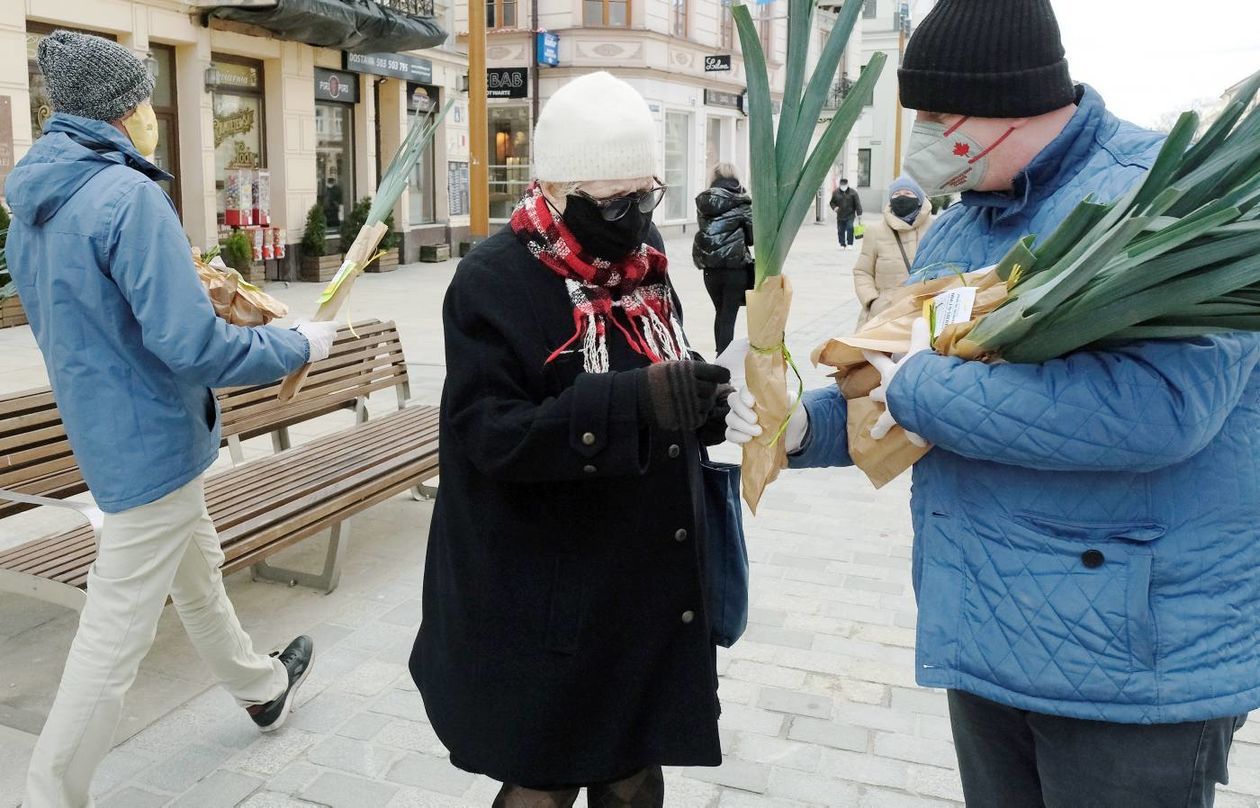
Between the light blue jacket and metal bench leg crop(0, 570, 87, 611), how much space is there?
2.22 ft

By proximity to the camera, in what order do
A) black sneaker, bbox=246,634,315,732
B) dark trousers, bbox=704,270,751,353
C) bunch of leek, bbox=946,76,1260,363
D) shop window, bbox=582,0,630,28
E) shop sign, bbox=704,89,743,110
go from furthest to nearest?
1. shop sign, bbox=704,89,743,110
2. shop window, bbox=582,0,630,28
3. dark trousers, bbox=704,270,751,353
4. black sneaker, bbox=246,634,315,732
5. bunch of leek, bbox=946,76,1260,363

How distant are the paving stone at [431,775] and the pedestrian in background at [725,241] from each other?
6.33m

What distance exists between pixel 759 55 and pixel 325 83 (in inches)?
666

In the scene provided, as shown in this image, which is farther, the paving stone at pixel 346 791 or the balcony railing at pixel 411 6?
the balcony railing at pixel 411 6

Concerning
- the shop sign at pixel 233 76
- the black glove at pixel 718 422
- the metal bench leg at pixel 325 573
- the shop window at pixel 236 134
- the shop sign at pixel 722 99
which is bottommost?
the metal bench leg at pixel 325 573

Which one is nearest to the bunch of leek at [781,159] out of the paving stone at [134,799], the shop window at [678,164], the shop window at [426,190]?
the paving stone at [134,799]

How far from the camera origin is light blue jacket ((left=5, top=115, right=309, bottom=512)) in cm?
258

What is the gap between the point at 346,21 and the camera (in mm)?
15680

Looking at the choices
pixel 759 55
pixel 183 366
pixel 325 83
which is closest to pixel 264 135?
pixel 325 83

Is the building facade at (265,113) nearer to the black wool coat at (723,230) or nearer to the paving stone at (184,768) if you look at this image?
the black wool coat at (723,230)

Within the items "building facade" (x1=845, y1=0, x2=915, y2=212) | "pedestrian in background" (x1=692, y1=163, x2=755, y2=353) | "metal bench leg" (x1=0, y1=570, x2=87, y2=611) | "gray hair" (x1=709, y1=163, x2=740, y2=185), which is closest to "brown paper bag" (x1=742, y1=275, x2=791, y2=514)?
"metal bench leg" (x1=0, y1=570, x2=87, y2=611)

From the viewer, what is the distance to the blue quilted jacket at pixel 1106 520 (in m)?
1.58

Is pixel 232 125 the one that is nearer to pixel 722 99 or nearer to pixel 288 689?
pixel 288 689

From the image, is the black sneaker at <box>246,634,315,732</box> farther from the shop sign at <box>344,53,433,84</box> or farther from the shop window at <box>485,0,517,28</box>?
the shop window at <box>485,0,517,28</box>
